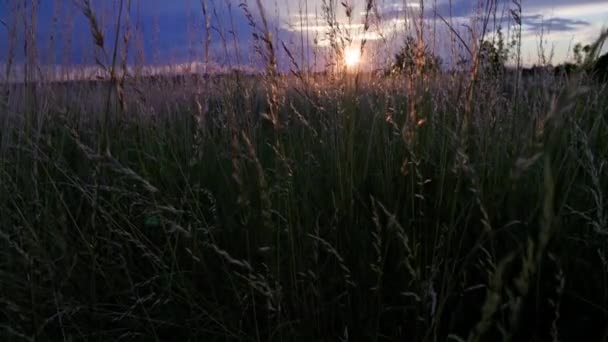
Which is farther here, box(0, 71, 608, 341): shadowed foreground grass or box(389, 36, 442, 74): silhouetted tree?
box(389, 36, 442, 74): silhouetted tree

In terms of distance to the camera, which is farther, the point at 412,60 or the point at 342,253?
the point at 412,60

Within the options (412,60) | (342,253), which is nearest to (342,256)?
(342,253)

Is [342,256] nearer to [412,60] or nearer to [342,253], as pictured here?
[342,253]

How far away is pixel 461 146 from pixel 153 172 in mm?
1869

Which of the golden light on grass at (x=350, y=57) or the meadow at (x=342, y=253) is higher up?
the golden light on grass at (x=350, y=57)

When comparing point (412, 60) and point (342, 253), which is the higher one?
point (412, 60)

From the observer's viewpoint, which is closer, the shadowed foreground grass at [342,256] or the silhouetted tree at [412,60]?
the shadowed foreground grass at [342,256]

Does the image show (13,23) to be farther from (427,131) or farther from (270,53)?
(427,131)

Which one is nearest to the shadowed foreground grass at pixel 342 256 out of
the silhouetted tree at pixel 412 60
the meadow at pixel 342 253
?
the meadow at pixel 342 253

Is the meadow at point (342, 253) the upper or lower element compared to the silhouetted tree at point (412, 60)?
lower

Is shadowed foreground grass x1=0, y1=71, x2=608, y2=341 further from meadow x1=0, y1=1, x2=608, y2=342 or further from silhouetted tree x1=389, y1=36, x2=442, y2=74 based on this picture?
silhouetted tree x1=389, y1=36, x2=442, y2=74

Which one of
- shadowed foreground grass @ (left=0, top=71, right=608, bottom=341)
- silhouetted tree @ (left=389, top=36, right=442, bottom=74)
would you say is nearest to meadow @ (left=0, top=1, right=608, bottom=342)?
shadowed foreground grass @ (left=0, top=71, right=608, bottom=341)

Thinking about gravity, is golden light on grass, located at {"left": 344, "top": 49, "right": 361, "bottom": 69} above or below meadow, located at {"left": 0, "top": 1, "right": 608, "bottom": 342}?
above

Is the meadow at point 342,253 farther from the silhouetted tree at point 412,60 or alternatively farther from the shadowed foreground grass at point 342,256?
the silhouetted tree at point 412,60
